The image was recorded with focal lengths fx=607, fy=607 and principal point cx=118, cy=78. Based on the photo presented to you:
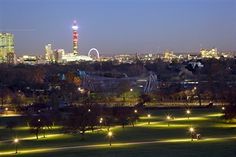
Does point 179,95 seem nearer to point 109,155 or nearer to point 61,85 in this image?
point 61,85

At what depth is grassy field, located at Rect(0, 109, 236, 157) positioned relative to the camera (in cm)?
2748

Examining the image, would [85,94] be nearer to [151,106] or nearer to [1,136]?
[151,106]

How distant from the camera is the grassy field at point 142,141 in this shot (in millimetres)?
27484

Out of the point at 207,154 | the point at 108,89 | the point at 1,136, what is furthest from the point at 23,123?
the point at 108,89

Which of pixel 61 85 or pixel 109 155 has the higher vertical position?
pixel 61 85

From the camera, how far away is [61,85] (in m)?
73.4

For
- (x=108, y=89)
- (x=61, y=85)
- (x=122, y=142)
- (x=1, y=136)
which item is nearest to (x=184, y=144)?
(x=122, y=142)

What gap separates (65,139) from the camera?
35250mm

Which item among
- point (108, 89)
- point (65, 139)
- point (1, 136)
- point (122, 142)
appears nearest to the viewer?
point (122, 142)

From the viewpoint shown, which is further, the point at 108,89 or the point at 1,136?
the point at 108,89

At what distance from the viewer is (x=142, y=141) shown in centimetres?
3256

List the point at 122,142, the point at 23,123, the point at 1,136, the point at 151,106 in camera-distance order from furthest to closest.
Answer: the point at 151,106, the point at 23,123, the point at 1,136, the point at 122,142

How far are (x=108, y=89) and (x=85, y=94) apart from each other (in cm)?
1097

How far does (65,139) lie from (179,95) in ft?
110
